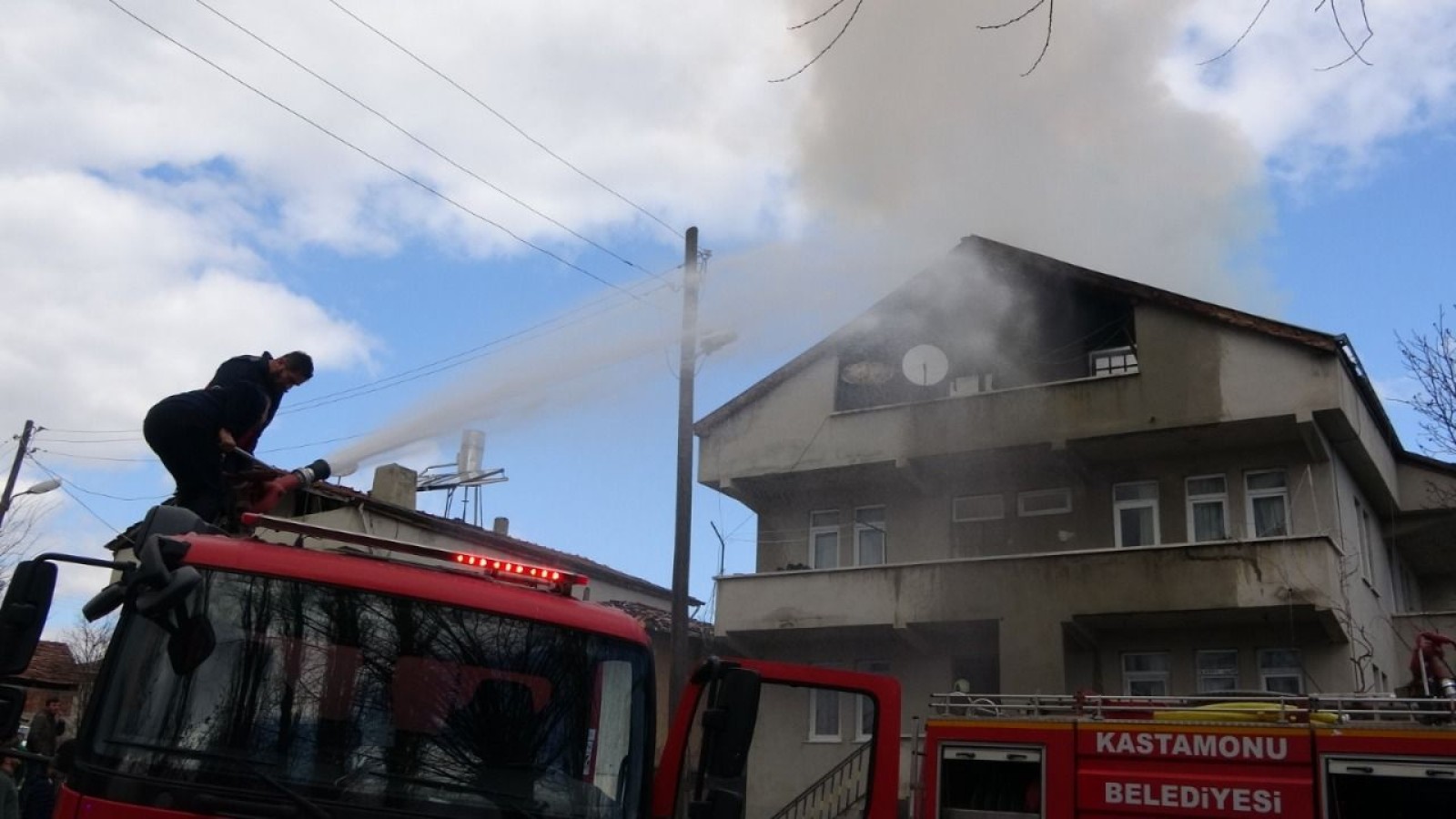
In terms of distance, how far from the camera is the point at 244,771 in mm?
3887

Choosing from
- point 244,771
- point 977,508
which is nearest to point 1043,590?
point 977,508

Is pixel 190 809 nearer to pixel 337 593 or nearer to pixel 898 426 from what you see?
pixel 337 593

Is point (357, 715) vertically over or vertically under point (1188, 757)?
under

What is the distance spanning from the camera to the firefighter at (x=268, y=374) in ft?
19.1

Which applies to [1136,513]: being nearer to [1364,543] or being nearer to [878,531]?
[1364,543]

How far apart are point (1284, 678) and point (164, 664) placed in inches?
683

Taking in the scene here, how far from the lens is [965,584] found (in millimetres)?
19641

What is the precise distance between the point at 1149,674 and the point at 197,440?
55.0 feet

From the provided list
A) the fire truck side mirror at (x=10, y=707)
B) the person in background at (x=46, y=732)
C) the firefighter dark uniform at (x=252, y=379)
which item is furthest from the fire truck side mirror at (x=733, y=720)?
the person in background at (x=46, y=732)

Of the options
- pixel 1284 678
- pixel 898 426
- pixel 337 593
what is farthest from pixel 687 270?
pixel 337 593

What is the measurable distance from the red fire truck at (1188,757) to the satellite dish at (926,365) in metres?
13.9

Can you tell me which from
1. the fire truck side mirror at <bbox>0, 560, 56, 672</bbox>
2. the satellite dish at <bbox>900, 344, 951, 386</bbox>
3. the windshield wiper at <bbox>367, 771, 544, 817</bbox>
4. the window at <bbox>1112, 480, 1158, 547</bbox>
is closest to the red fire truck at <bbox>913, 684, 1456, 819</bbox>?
the windshield wiper at <bbox>367, 771, 544, 817</bbox>

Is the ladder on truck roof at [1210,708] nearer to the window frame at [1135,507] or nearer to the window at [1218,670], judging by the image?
the window at [1218,670]

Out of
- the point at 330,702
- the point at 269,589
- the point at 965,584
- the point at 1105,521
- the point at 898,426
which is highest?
the point at 898,426
